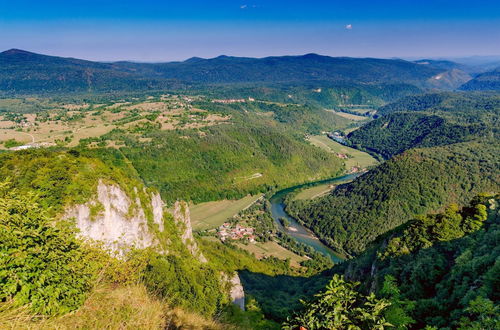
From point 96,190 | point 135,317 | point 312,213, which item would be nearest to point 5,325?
point 135,317

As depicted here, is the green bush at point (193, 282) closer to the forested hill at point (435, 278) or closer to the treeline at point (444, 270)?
the forested hill at point (435, 278)

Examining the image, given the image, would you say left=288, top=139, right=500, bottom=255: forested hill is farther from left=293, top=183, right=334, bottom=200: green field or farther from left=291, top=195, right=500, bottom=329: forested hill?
left=291, top=195, right=500, bottom=329: forested hill

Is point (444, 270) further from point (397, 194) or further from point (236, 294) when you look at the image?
point (397, 194)

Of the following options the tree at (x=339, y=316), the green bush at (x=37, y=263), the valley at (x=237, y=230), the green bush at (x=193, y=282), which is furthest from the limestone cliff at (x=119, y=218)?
the tree at (x=339, y=316)

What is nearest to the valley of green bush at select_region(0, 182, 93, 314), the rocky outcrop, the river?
green bush at select_region(0, 182, 93, 314)

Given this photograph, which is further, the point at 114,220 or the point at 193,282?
the point at 114,220

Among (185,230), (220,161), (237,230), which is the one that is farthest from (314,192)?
(185,230)
